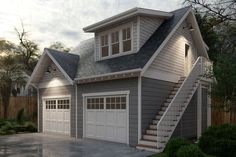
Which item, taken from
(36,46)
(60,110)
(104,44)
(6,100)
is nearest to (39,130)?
(60,110)

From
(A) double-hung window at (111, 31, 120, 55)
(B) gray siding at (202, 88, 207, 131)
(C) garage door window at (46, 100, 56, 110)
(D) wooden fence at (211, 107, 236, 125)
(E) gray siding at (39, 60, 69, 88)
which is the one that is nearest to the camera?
(A) double-hung window at (111, 31, 120, 55)

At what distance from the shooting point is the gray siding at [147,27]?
13.5 metres

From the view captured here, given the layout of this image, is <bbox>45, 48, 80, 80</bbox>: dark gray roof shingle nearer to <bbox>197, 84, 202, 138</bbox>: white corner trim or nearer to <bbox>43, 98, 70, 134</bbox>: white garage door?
<bbox>43, 98, 70, 134</bbox>: white garage door

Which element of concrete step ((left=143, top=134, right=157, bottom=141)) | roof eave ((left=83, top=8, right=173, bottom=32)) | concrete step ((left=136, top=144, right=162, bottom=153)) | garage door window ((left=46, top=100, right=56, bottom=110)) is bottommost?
concrete step ((left=136, top=144, right=162, bottom=153))

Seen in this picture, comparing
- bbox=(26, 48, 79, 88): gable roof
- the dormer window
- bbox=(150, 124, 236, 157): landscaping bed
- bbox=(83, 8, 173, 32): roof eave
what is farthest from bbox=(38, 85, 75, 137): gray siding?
bbox=(150, 124, 236, 157): landscaping bed

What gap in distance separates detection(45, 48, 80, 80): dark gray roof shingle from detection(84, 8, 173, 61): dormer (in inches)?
57.4

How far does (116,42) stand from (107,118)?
3.82 metres

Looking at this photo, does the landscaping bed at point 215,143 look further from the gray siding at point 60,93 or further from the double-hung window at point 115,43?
the gray siding at point 60,93

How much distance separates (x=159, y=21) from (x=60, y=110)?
741cm

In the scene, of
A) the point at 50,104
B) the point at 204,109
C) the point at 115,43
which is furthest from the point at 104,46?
the point at 204,109

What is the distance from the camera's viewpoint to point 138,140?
11.9 m

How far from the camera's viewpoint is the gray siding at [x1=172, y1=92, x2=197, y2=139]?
1378cm

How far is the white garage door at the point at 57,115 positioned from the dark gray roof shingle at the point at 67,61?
5.53ft

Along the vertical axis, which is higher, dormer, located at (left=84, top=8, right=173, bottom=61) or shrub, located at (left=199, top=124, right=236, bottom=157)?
dormer, located at (left=84, top=8, right=173, bottom=61)
